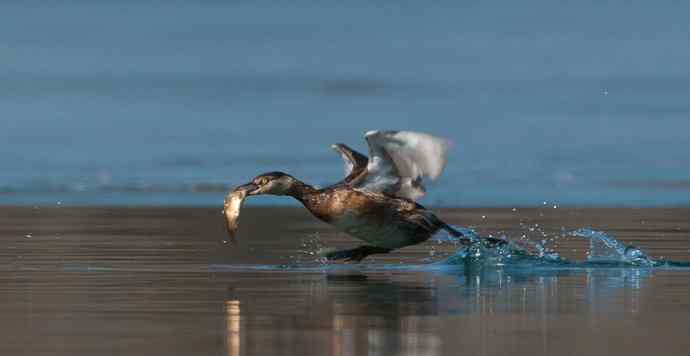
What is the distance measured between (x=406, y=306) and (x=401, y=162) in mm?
3207

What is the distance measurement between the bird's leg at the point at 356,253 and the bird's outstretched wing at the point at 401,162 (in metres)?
0.44

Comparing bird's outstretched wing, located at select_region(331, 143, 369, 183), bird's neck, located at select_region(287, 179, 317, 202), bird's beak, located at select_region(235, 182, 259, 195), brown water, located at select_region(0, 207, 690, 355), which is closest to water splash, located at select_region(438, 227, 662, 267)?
brown water, located at select_region(0, 207, 690, 355)

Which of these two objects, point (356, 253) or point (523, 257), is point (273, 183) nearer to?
point (356, 253)

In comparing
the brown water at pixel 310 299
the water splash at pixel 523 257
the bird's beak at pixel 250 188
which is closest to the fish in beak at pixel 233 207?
the bird's beak at pixel 250 188

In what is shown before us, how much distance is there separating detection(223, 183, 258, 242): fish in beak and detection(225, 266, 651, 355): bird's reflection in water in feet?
1.52

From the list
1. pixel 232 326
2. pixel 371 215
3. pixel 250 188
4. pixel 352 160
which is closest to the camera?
pixel 232 326

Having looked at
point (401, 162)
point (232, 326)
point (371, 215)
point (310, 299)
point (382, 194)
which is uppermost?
point (401, 162)

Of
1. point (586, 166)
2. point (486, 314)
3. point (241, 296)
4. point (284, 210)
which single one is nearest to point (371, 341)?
point (486, 314)

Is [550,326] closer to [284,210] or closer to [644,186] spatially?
[284,210]

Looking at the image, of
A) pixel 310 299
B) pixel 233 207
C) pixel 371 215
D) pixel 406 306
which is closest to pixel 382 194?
pixel 371 215

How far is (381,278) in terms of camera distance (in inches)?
487

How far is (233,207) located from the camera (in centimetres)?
1252

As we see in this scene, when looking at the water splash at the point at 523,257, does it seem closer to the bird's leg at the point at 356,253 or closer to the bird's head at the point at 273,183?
the bird's leg at the point at 356,253

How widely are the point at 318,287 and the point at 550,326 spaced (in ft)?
8.39
